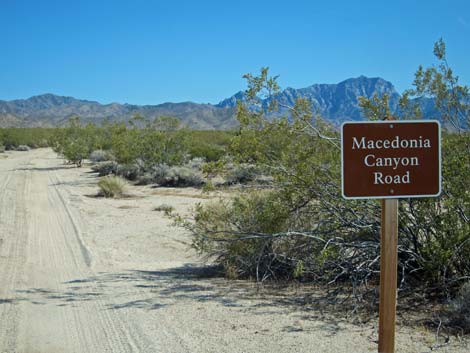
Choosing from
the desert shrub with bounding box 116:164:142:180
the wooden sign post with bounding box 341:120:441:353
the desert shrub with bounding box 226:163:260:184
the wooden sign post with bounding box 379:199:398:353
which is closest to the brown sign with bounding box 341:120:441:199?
the wooden sign post with bounding box 341:120:441:353

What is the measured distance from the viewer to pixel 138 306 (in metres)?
8.09

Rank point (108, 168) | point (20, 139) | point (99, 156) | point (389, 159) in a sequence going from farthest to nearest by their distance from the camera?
1. point (20, 139)
2. point (99, 156)
3. point (108, 168)
4. point (389, 159)

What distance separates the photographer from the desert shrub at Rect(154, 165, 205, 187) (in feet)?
99.7

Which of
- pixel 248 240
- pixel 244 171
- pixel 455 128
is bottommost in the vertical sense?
pixel 248 240

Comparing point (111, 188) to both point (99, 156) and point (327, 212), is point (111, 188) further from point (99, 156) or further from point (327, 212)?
point (99, 156)

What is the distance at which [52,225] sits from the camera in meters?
16.3

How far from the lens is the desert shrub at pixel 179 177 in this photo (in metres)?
30.4

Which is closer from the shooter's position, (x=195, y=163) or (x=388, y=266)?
(x=388, y=266)

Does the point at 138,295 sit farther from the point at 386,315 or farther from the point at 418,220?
the point at 386,315

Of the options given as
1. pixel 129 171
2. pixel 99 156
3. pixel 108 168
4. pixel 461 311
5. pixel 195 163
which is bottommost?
pixel 461 311

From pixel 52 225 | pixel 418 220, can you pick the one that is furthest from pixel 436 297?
pixel 52 225

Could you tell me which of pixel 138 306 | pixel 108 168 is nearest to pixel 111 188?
pixel 108 168

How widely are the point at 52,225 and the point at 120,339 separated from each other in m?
10.5

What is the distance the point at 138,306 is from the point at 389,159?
4985 mm
